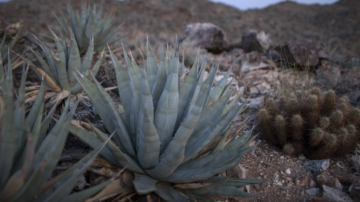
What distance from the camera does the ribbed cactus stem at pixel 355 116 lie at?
3027mm

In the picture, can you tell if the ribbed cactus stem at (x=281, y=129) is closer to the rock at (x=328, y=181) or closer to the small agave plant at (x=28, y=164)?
the rock at (x=328, y=181)

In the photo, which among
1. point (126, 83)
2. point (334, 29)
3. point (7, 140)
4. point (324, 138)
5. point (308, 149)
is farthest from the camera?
point (334, 29)

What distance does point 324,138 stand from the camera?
2848 mm

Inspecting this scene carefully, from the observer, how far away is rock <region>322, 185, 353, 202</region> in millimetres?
2188

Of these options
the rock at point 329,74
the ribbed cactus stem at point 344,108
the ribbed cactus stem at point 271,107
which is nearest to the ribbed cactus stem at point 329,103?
the ribbed cactus stem at point 344,108

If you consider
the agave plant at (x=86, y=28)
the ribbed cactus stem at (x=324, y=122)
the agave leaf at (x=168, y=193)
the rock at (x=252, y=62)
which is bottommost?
the agave leaf at (x=168, y=193)

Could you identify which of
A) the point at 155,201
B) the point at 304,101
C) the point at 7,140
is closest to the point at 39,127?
the point at 7,140

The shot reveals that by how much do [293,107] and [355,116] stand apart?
77cm

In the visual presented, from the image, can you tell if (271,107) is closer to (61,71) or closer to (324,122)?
(324,122)

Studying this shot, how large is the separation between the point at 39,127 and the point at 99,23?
369 cm

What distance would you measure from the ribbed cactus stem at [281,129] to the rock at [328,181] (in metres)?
0.68

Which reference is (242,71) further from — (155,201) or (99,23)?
(155,201)

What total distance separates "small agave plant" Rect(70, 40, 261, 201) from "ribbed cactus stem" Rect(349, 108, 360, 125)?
1.97 m

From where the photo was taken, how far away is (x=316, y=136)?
9.36ft
